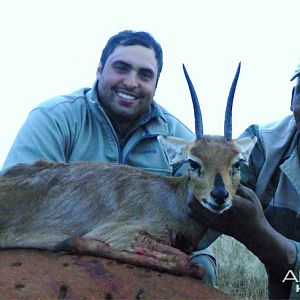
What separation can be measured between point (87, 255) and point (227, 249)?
6.94 meters

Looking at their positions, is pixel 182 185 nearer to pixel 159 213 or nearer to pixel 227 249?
pixel 159 213

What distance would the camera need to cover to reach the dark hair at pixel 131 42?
8109 millimetres

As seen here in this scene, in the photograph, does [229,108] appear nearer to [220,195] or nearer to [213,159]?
[213,159]

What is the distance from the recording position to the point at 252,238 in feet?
19.5

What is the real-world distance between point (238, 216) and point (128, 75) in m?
2.79

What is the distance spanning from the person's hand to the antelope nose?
10.1 inches

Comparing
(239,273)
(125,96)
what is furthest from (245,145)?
(239,273)

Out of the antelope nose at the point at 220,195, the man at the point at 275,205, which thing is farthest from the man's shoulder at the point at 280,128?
the antelope nose at the point at 220,195

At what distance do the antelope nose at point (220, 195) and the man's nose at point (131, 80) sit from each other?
2677mm

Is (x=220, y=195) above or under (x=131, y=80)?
under

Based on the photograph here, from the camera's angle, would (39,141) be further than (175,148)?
Yes

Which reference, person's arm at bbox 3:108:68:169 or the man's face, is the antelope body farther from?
the man's face

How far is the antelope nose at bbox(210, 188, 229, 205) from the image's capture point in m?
5.32

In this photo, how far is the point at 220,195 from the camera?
17.4 feet
